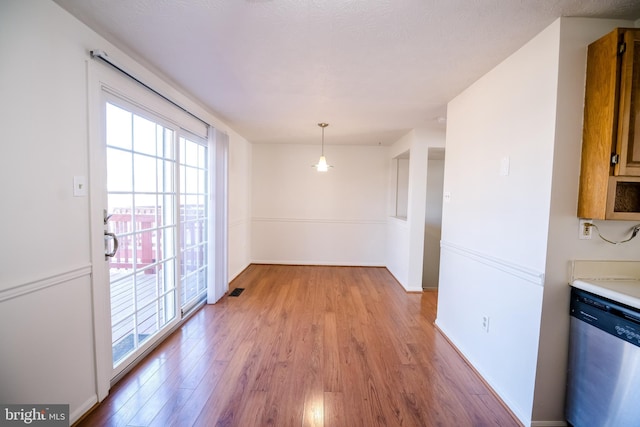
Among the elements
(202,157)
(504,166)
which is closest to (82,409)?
(202,157)

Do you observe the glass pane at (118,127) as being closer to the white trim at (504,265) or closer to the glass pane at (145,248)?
the glass pane at (145,248)

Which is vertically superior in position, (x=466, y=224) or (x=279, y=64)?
(x=279, y=64)

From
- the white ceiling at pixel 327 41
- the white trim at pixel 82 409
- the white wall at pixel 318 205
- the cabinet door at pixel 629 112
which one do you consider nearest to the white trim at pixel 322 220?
the white wall at pixel 318 205

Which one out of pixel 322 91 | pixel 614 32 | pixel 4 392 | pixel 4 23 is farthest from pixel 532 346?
pixel 4 23

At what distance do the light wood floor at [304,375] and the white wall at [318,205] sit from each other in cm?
198

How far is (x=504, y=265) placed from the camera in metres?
1.81

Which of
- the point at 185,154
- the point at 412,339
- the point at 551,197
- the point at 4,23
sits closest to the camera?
the point at 4,23

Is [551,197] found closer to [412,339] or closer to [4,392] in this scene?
[412,339]

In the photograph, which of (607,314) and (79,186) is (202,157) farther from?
(607,314)

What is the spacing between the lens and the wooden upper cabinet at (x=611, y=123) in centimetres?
130

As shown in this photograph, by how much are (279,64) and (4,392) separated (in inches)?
96.6

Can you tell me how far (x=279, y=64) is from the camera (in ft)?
6.40

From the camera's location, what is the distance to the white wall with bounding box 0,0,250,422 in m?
1.20

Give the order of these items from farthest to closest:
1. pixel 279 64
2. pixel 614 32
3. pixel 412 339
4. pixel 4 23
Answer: pixel 412 339, pixel 279 64, pixel 614 32, pixel 4 23
